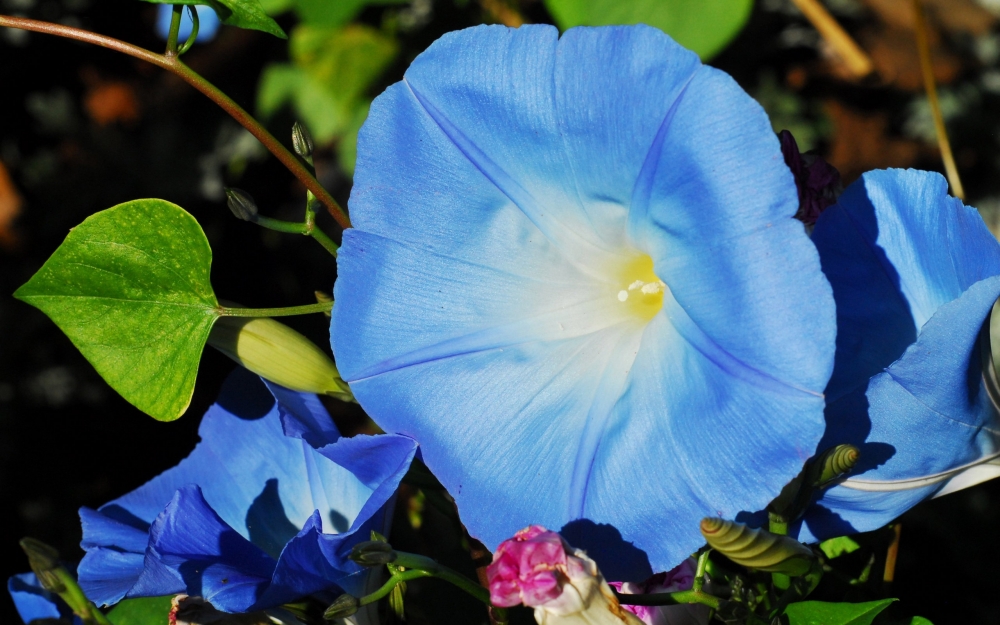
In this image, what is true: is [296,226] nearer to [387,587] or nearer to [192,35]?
[192,35]

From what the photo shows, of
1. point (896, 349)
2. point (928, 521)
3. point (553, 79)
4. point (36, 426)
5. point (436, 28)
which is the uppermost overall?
point (436, 28)

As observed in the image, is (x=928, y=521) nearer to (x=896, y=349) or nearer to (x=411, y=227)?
(x=896, y=349)

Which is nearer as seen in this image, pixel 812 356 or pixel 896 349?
pixel 812 356

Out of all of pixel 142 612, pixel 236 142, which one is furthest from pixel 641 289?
pixel 236 142

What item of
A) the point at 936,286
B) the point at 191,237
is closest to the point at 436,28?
the point at 191,237

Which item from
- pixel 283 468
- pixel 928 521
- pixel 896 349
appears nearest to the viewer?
pixel 896 349

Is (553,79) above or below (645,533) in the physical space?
above

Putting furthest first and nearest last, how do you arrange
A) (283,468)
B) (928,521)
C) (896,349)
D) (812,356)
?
(928,521), (283,468), (896,349), (812,356)
